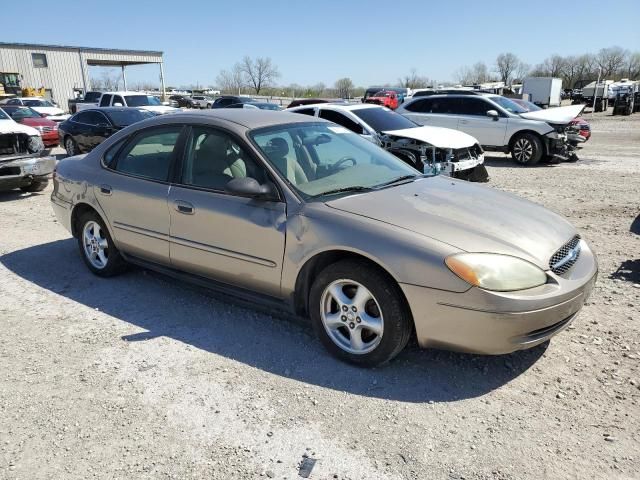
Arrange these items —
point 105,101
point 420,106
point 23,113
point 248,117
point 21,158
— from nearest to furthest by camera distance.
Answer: point 248,117 → point 21,158 → point 420,106 → point 23,113 → point 105,101

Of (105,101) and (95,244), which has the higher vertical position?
(105,101)

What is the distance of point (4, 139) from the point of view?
8.50 meters

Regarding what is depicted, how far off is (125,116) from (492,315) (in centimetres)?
1300

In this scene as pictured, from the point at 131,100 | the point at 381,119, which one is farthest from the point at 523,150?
the point at 131,100

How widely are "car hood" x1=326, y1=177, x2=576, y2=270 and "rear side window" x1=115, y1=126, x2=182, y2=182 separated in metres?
Result: 1.61

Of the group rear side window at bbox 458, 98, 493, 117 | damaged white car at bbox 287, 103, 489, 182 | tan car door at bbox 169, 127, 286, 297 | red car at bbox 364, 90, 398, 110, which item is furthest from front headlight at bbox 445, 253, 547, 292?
red car at bbox 364, 90, 398, 110

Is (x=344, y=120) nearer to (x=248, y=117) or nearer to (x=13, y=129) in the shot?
(x=13, y=129)

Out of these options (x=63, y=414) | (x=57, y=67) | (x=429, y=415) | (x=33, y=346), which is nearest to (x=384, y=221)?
(x=429, y=415)

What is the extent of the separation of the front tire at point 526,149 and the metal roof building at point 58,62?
36.6 metres

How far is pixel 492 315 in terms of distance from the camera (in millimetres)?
2779

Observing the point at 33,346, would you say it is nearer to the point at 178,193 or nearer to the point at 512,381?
the point at 178,193

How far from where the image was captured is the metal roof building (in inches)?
1661

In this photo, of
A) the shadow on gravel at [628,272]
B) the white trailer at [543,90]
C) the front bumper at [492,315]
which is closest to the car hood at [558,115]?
the shadow on gravel at [628,272]

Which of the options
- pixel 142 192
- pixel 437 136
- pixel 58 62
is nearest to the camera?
pixel 142 192
